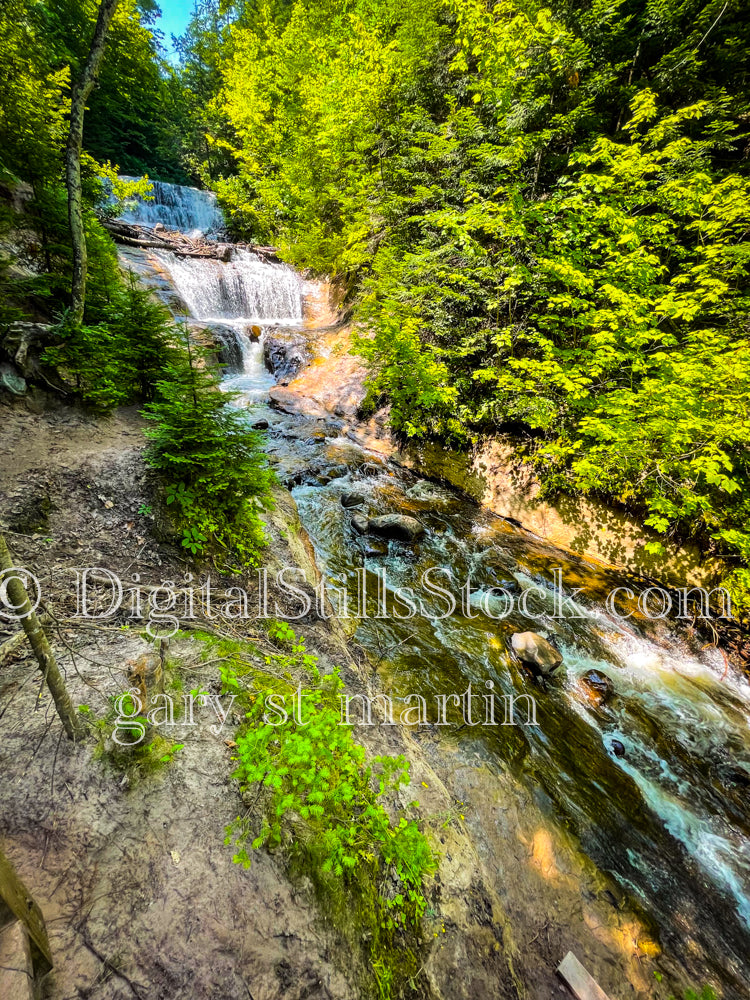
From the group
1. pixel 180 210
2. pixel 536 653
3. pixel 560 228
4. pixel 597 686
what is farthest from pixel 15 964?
pixel 180 210

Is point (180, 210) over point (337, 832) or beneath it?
over

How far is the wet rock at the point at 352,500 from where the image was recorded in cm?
766

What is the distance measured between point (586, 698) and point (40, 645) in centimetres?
563

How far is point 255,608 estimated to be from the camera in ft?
12.0

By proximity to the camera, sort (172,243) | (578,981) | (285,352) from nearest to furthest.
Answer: (578,981)
(285,352)
(172,243)

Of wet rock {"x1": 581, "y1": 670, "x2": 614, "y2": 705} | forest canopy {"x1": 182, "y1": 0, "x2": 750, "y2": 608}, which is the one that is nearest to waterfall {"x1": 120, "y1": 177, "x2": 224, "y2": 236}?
forest canopy {"x1": 182, "y1": 0, "x2": 750, "y2": 608}

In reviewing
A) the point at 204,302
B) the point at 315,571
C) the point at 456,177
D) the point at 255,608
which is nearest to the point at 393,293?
the point at 456,177

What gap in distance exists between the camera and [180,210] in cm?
2225

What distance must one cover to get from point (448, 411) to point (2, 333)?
7711mm

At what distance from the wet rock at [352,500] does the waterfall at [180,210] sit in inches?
923

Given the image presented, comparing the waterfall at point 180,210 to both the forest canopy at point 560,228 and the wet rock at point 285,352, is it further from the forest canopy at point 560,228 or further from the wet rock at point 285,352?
the wet rock at point 285,352

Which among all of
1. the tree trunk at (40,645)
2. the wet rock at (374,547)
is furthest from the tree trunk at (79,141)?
the wet rock at (374,547)

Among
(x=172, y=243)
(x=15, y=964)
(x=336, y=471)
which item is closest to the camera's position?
(x=15, y=964)

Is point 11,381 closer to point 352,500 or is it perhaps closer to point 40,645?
point 40,645
